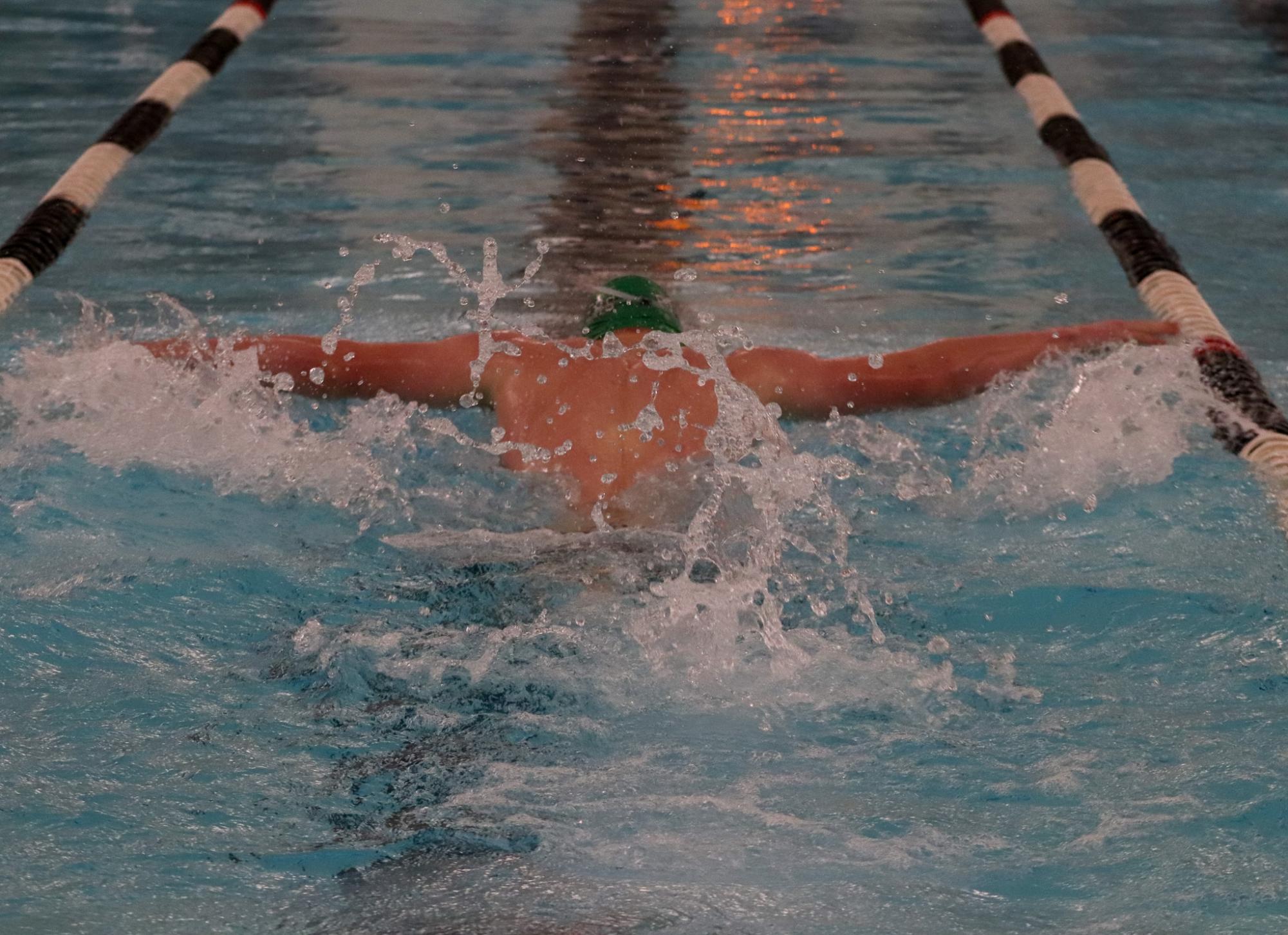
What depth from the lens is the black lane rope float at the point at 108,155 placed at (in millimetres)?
4625

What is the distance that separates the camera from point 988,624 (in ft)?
9.27

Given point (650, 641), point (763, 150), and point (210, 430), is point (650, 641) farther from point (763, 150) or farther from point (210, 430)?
point (763, 150)

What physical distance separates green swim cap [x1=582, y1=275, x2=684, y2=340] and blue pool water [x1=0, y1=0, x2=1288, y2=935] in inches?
15.9

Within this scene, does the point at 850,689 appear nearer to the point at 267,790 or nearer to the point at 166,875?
the point at 267,790

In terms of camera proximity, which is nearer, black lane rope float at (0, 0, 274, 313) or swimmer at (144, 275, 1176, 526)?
swimmer at (144, 275, 1176, 526)

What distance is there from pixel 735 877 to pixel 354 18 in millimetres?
6504

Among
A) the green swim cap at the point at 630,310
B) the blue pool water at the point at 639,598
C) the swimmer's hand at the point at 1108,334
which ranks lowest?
the blue pool water at the point at 639,598

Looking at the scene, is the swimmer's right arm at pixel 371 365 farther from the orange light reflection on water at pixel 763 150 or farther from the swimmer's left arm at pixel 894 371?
the orange light reflection on water at pixel 763 150

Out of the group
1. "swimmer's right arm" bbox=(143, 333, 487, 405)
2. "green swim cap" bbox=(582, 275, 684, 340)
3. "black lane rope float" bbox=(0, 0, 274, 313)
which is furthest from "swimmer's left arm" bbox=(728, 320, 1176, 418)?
"black lane rope float" bbox=(0, 0, 274, 313)

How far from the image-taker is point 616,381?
298 centimetres

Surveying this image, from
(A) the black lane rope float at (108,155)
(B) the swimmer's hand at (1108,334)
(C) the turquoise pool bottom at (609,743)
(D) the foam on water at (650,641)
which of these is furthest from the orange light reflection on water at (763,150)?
(C) the turquoise pool bottom at (609,743)

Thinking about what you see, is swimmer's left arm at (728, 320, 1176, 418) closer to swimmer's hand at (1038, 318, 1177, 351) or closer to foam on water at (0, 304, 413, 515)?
swimmer's hand at (1038, 318, 1177, 351)

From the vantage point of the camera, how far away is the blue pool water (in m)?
2.06

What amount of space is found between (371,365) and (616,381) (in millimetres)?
686
